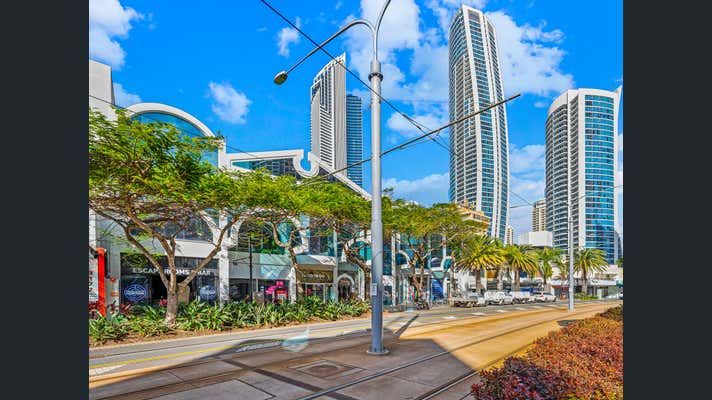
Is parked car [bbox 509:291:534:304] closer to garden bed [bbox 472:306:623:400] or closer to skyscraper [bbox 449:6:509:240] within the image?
garden bed [bbox 472:306:623:400]

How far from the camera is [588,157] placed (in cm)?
4809

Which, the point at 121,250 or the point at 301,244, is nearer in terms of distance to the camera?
the point at 121,250

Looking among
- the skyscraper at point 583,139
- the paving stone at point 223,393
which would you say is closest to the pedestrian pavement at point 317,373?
the paving stone at point 223,393

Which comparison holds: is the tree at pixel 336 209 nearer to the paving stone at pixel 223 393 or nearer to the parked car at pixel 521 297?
the paving stone at pixel 223 393

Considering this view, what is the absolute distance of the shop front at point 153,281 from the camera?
2203 cm

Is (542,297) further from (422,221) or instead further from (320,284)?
(320,284)

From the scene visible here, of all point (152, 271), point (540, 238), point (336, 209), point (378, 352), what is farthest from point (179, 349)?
point (540, 238)

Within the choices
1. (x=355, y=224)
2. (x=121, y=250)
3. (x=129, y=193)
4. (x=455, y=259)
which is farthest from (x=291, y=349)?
(x=455, y=259)

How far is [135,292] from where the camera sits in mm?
22406

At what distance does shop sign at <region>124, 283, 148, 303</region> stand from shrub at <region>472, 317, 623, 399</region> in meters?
22.7

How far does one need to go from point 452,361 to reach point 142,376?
7.96 meters
